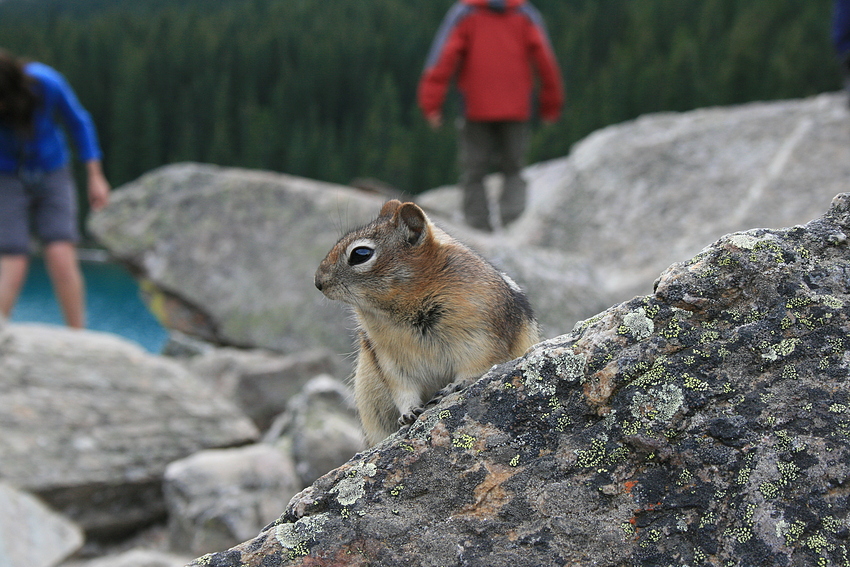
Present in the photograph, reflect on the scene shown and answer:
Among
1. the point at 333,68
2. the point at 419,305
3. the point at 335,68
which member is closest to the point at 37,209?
the point at 419,305

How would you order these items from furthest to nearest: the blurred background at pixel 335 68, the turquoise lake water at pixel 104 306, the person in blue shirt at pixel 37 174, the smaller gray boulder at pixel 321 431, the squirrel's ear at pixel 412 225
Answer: the blurred background at pixel 335 68
the turquoise lake water at pixel 104 306
the person in blue shirt at pixel 37 174
the smaller gray boulder at pixel 321 431
the squirrel's ear at pixel 412 225

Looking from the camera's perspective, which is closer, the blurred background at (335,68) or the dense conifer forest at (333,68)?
the blurred background at (335,68)

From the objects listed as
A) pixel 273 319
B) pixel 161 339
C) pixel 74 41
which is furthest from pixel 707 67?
pixel 74 41

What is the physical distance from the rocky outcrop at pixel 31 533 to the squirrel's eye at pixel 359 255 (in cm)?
376

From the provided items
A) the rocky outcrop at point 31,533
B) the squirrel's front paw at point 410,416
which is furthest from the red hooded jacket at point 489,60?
the squirrel's front paw at point 410,416

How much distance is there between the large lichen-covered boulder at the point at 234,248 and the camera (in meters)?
10.2

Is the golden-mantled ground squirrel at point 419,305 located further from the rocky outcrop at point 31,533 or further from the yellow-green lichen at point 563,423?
the rocky outcrop at point 31,533

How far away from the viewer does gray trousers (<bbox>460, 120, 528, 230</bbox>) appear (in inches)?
435

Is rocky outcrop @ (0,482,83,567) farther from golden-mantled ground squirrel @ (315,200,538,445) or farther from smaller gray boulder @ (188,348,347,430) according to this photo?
golden-mantled ground squirrel @ (315,200,538,445)

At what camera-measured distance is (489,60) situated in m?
10.4

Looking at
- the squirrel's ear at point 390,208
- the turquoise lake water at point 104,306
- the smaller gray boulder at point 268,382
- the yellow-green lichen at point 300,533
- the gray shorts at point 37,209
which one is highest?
the squirrel's ear at point 390,208

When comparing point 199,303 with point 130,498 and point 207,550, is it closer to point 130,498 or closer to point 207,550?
point 130,498

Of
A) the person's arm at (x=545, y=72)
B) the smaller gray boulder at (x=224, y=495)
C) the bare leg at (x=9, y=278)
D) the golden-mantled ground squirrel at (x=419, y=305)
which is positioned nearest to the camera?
the golden-mantled ground squirrel at (x=419, y=305)

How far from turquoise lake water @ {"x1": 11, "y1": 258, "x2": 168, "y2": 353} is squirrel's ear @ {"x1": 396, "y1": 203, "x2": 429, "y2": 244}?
14648mm
